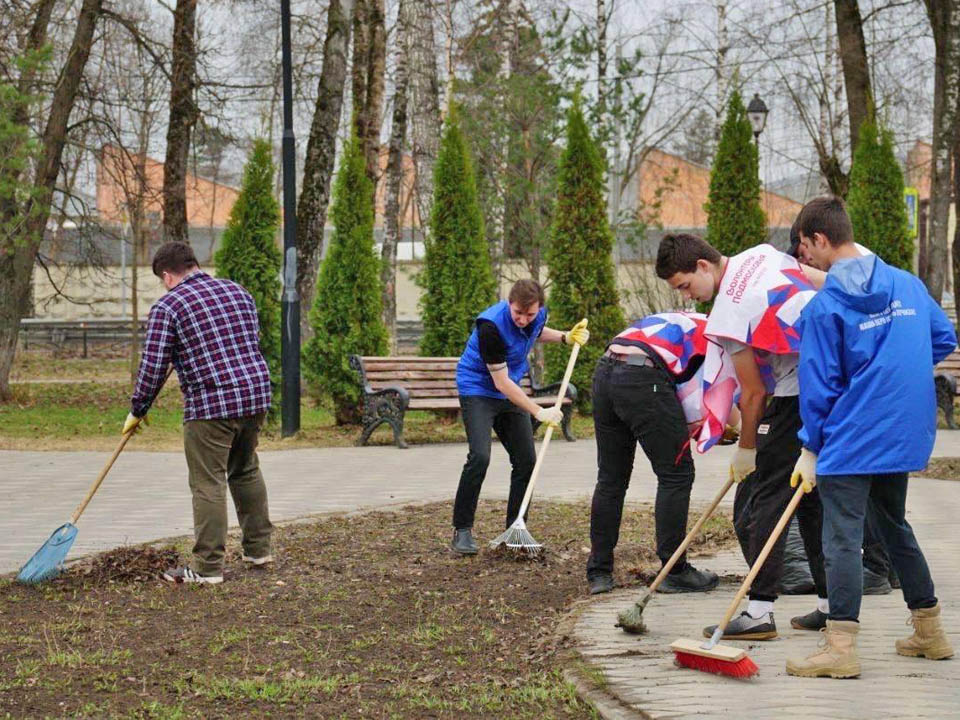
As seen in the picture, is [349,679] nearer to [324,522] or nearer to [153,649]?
[153,649]

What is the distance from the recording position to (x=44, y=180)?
19938 mm

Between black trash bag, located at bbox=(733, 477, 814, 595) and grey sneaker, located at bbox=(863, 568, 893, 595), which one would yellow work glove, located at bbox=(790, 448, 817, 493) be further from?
grey sneaker, located at bbox=(863, 568, 893, 595)

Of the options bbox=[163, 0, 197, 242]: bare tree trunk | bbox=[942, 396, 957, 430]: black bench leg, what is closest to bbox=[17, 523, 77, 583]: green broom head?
bbox=[942, 396, 957, 430]: black bench leg

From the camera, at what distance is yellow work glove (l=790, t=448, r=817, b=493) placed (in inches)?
187

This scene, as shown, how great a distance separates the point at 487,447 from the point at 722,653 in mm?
2817

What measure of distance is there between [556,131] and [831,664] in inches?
605

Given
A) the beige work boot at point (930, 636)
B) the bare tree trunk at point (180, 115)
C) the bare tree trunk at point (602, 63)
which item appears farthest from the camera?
the bare tree trunk at point (602, 63)

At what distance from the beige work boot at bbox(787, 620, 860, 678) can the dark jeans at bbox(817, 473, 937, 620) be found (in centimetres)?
4

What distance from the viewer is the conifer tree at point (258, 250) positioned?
15133mm

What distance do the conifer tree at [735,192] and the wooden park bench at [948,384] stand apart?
11.1 feet

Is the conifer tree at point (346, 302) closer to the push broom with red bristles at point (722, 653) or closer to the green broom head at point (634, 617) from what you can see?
the green broom head at point (634, 617)

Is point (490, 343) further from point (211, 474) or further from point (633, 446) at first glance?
point (211, 474)

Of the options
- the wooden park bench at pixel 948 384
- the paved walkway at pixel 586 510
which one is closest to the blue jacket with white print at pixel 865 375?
the paved walkway at pixel 586 510

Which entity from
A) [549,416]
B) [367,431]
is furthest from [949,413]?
[549,416]
